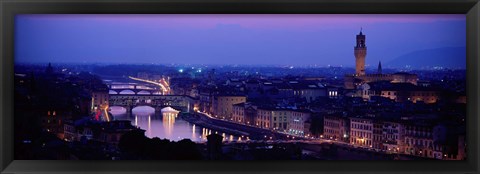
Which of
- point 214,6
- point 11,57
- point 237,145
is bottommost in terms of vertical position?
point 237,145

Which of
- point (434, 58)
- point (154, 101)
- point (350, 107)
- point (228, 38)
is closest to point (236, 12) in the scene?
point (228, 38)

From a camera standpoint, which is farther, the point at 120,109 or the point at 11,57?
the point at 120,109

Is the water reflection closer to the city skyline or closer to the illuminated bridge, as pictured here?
the illuminated bridge

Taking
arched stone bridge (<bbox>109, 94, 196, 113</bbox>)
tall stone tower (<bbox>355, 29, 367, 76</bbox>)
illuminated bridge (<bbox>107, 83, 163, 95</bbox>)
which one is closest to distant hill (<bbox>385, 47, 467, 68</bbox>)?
tall stone tower (<bbox>355, 29, 367, 76</bbox>)

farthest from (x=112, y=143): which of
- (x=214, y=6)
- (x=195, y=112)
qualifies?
(x=214, y=6)

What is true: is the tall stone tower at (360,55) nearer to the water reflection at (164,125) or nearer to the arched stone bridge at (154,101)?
the water reflection at (164,125)

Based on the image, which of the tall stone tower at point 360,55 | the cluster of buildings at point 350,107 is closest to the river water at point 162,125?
the cluster of buildings at point 350,107

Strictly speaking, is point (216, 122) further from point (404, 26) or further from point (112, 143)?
point (404, 26)

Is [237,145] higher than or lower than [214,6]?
lower
